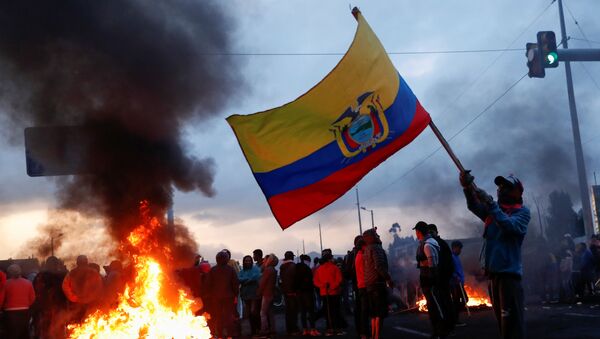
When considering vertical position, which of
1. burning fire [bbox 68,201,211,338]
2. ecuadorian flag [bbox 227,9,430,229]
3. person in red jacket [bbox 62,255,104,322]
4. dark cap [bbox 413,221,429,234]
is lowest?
burning fire [bbox 68,201,211,338]

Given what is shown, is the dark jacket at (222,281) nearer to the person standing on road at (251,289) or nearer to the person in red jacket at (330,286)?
the person standing on road at (251,289)

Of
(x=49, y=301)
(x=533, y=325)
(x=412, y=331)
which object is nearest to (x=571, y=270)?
(x=533, y=325)

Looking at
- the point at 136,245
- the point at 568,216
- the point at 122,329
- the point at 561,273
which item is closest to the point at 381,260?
the point at 122,329

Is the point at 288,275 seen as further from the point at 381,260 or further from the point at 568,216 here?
the point at 568,216

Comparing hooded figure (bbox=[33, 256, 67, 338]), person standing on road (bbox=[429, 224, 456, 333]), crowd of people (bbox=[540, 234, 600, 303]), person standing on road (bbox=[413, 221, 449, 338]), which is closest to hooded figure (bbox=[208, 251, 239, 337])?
hooded figure (bbox=[33, 256, 67, 338])

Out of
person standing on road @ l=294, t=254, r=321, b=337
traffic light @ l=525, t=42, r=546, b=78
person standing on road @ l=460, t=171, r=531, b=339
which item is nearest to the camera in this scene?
person standing on road @ l=460, t=171, r=531, b=339

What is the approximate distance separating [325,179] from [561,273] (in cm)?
1530

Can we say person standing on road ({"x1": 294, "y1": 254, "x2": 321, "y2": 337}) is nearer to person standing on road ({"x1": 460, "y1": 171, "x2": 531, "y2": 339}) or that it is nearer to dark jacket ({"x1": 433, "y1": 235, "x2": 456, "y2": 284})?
dark jacket ({"x1": 433, "y1": 235, "x2": 456, "y2": 284})

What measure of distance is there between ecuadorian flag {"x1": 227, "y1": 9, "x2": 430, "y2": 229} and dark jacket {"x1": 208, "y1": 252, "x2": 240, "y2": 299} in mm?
6987

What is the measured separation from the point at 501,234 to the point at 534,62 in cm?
1061

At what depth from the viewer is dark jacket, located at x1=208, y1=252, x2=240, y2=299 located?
552 inches

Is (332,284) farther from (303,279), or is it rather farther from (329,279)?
(303,279)

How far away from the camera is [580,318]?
45.0ft

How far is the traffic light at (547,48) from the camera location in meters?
16.2
